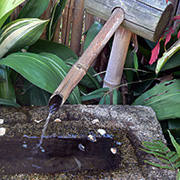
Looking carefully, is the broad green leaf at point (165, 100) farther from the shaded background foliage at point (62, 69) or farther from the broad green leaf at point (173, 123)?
the broad green leaf at point (173, 123)

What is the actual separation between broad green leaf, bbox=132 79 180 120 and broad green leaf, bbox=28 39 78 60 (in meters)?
0.70

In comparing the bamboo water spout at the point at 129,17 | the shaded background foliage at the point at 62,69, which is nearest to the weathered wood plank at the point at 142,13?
the bamboo water spout at the point at 129,17

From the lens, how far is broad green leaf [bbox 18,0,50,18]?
5.80 feet

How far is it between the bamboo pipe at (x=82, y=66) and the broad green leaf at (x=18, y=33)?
38 cm

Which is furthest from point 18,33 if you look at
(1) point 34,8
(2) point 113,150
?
(2) point 113,150

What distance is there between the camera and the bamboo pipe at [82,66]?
47.2 inches

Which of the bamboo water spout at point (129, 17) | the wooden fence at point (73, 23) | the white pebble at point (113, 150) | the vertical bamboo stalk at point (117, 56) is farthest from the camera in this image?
the wooden fence at point (73, 23)

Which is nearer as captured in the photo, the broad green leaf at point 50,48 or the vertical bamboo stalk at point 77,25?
the broad green leaf at point 50,48

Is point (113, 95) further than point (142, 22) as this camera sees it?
Yes

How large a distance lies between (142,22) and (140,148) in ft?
2.63

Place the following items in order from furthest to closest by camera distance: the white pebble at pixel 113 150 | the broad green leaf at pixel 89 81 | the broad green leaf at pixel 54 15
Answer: the broad green leaf at pixel 89 81 < the broad green leaf at pixel 54 15 < the white pebble at pixel 113 150

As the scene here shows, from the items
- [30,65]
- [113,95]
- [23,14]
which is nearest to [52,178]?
[30,65]

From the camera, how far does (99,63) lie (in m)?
2.36

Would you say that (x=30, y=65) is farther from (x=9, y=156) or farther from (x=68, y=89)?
(x=9, y=156)
